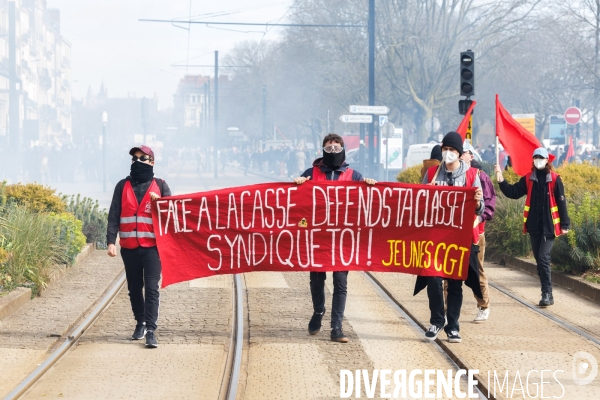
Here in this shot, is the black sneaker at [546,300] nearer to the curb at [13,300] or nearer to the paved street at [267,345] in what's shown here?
the paved street at [267,345]

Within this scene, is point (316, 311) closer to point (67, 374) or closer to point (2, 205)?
point (67, 374)

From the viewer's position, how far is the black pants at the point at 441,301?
927 cm

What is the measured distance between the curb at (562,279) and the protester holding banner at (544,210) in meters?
0.91

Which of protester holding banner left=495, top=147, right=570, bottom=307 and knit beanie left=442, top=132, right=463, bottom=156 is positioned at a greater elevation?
knit beanie left=442, top=132, right=463, bottom=156

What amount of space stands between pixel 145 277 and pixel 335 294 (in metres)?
1.63

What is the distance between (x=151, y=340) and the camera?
884 cm

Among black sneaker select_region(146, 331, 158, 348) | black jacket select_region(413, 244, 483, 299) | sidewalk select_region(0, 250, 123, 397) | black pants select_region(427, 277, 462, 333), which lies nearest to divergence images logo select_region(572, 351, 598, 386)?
black pants select_region(427, 277, 462, 333)

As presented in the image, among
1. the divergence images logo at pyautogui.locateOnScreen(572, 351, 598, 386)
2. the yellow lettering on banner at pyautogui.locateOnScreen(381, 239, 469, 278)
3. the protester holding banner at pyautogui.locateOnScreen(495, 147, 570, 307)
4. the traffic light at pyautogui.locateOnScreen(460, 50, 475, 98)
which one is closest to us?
the divergence images logo at pyautogui.locateOnScreen(572, 351, 598, 386)

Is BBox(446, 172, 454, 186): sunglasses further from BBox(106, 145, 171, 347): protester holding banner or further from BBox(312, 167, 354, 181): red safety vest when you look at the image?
BBox(106, 145, 171, 347): protester holding banner

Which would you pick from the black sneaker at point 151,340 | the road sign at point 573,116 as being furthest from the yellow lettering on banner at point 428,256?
the road sign at point 573,116

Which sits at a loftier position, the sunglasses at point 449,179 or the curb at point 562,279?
the sunglasses at point 449,179

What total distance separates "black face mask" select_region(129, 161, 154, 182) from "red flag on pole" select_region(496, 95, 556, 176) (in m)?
4.58

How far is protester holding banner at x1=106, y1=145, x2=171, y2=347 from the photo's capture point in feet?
29.5

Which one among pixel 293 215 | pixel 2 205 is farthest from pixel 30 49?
pixel 293 215
